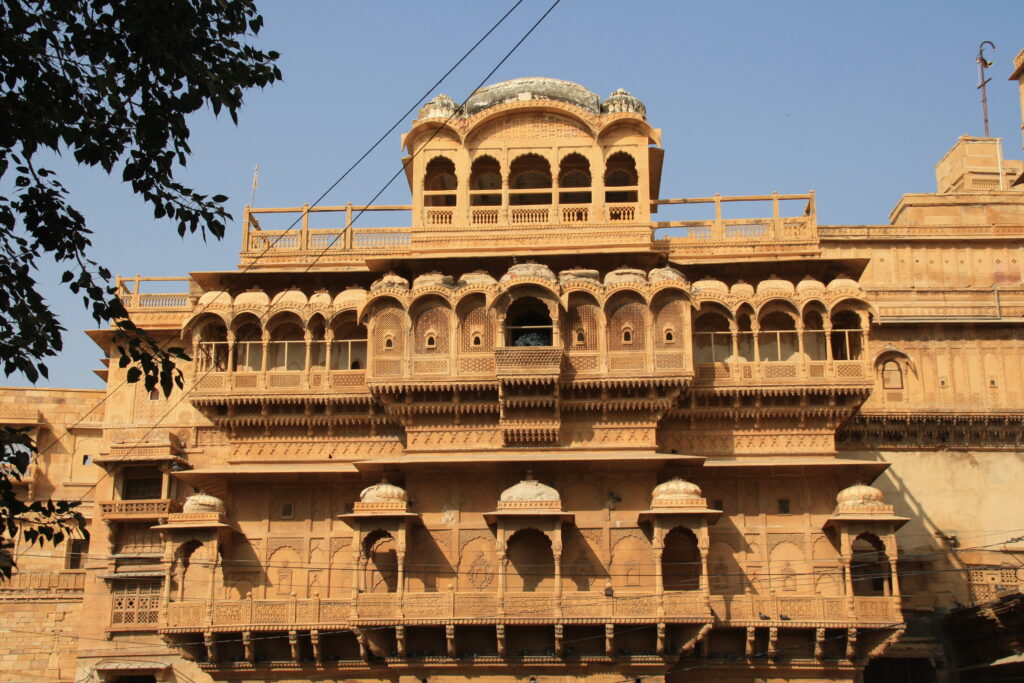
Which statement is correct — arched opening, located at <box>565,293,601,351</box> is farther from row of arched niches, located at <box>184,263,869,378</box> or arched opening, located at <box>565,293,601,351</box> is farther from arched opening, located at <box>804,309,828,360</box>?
arched opening, located at <box>804,309,828,360</box>

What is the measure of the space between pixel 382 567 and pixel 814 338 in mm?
10708

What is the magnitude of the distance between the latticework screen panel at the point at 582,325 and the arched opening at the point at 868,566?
267 inches

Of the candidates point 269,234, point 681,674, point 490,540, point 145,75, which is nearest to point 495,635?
point 490,540

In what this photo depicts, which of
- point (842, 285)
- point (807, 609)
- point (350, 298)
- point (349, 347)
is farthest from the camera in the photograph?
point (349, 347)

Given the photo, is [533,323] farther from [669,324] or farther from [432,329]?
[669,324]

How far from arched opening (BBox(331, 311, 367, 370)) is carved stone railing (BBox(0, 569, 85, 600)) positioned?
458 inches

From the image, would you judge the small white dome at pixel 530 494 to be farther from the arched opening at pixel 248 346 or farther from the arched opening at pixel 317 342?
the arched opening at pixel 248 346

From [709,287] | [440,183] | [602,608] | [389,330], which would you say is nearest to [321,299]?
[389,330]

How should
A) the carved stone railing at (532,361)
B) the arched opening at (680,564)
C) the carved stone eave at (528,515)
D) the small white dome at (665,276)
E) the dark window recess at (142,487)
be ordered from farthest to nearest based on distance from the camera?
the dark window recess at (142,487), the small white dome at (665,276), the arched opening at (680,564), the carved stone railing at (532,361), the carved stone eave at (528,515)

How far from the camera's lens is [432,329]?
87.5ft

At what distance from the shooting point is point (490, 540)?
2600 cm

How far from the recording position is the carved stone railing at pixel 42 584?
34344mm

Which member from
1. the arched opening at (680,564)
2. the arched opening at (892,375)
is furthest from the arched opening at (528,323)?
the arched opening at (892,375)

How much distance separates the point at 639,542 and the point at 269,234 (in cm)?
1144
